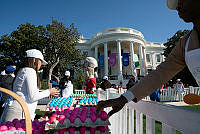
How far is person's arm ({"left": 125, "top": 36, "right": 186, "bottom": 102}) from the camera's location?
878 millimetres

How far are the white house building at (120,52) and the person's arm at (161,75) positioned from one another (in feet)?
74.0

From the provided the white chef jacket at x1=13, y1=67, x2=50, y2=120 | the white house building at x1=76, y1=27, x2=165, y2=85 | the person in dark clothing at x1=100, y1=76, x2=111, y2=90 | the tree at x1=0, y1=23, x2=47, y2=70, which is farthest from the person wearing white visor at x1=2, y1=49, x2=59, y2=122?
the white house building at x1=76, y1=27, x2=165, y2=85

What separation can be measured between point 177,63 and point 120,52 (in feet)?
84.8

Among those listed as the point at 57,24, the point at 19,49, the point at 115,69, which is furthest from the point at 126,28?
the point at 19,49

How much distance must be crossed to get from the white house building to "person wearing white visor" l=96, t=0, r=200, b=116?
74.1 ft

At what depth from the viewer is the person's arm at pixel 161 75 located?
2.88 ft

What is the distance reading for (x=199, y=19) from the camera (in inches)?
31.1

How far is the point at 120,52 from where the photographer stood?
2631cm

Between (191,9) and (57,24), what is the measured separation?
60.3ft

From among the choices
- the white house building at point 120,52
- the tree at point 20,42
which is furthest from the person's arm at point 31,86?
the white house building at point 120,52

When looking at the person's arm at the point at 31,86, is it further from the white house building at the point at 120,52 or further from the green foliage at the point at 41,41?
the white house building at the point at 120,52

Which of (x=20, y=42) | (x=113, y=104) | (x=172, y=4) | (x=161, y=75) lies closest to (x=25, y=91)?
(x=113, y=104)

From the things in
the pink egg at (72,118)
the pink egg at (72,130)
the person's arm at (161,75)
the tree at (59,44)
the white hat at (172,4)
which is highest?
the tree at (59,44)

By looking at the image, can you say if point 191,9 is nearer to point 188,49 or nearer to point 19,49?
point 188,49
